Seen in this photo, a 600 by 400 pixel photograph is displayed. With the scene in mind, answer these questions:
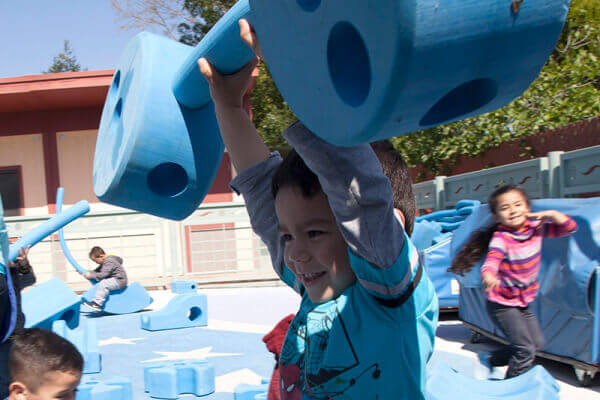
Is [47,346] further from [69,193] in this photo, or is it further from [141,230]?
[69,193]

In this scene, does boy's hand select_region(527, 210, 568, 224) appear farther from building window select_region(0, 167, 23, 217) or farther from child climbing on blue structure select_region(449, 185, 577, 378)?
building window select_region(0, 167, 23, 217)

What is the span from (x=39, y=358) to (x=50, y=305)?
317 cm

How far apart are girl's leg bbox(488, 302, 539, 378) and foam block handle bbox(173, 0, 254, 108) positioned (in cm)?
295

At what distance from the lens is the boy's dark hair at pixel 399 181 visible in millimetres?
1197

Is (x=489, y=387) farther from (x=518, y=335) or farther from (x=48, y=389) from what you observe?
(x=48, y=389)

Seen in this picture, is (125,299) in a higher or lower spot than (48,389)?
lower

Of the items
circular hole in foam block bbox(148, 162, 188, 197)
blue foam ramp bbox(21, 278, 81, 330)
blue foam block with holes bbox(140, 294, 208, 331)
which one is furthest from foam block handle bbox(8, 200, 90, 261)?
blue foam block with holes bbox(140, 294, 208, 331)

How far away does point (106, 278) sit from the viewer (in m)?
8.65

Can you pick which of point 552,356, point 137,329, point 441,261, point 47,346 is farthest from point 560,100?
point 47,346

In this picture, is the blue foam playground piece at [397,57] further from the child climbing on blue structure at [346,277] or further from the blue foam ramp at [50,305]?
the blue foam ramp at [50,305]

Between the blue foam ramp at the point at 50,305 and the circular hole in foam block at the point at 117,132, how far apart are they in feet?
12.7

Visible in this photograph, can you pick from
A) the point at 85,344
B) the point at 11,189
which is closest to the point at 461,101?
the point at 85,344

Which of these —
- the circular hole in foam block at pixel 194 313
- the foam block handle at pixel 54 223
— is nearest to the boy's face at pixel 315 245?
the foam block handle at pixel 54 223

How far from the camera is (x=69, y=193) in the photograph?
14344 mm
